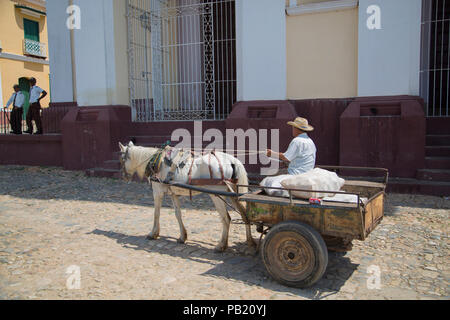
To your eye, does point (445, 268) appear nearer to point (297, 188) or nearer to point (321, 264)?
point (321, 264)

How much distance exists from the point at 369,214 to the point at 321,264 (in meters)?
0.68

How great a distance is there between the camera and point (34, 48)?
2261 centimetres

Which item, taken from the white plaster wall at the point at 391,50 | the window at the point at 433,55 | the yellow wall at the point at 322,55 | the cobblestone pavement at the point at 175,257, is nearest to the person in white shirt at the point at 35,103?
the cobblestone pavement at the point at 175,257

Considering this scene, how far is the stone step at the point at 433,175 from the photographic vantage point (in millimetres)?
6605

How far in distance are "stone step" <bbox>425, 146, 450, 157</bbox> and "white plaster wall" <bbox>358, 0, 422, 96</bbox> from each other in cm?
112

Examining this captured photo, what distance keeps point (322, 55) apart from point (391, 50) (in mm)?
1383

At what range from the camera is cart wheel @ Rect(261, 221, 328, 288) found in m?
3.29

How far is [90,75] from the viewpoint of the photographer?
9.88 m

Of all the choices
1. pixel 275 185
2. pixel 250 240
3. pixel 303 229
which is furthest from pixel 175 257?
pixel 303 229

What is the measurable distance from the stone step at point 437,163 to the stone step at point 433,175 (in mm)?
165

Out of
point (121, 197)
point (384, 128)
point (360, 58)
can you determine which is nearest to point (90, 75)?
point (121, 197)

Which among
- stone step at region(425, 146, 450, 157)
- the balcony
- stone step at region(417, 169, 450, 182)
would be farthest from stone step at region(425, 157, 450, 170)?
the balcony

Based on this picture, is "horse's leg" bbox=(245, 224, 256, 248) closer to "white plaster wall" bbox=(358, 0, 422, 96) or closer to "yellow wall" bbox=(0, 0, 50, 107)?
"white plaster wall" bbox=(358, 0, 422, 96)

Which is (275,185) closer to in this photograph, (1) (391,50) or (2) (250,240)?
(2) (250,240)
